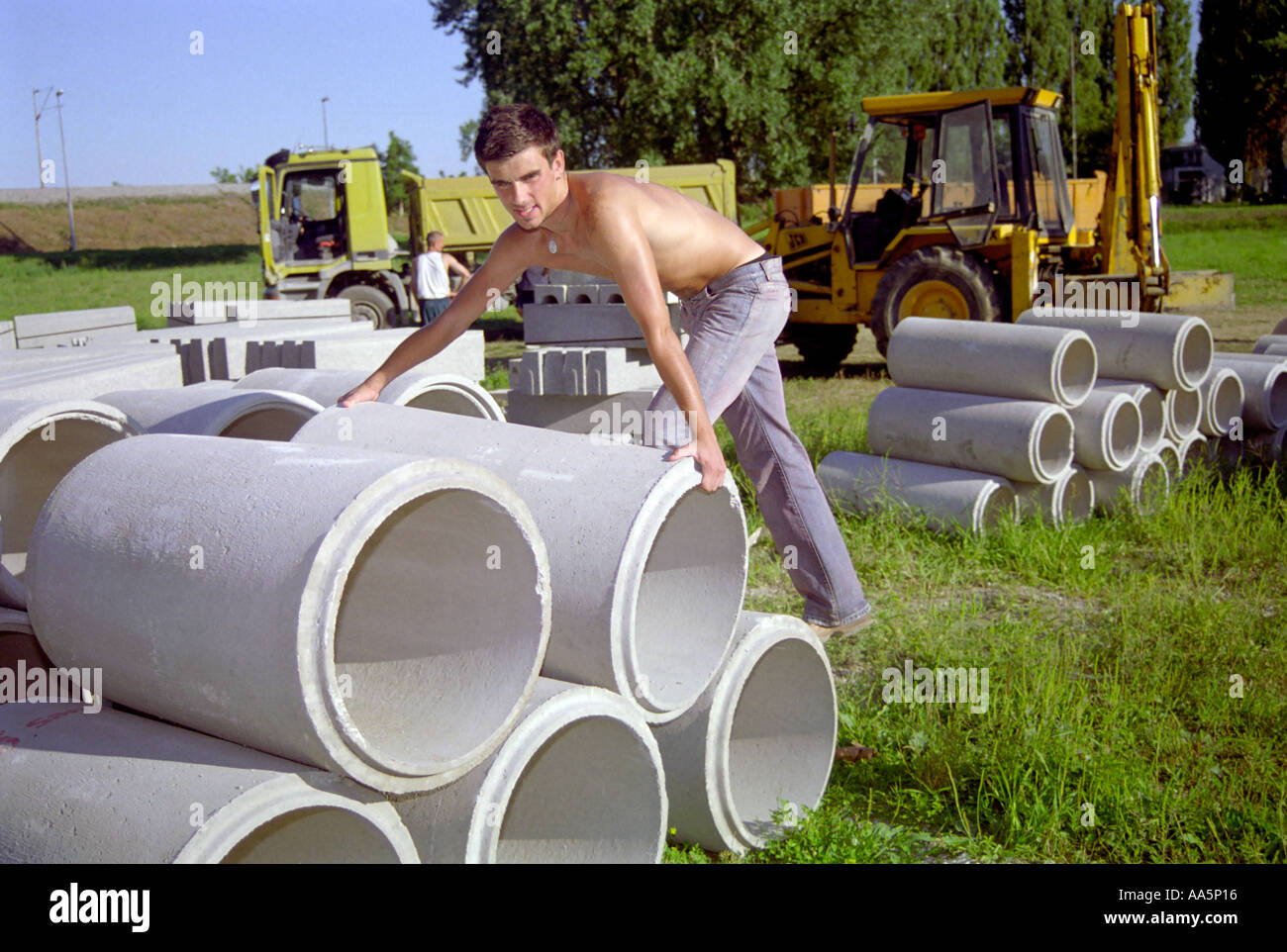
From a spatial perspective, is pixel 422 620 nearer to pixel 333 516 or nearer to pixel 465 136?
pixel 333 516

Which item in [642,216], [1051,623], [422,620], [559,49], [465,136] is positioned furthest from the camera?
[465,136]

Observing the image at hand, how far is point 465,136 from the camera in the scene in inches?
1284

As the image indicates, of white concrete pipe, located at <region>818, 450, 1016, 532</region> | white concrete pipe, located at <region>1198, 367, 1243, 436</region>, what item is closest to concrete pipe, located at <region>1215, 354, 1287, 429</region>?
white concrete pipe, located at <region>1198, 367, 1243, 436</region>

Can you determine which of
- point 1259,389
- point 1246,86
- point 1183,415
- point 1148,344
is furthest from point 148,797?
point 1246,86

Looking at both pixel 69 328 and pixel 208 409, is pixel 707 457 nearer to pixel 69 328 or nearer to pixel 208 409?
pixel 208 409

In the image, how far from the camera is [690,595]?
315 cm

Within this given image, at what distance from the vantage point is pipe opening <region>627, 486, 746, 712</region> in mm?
2912

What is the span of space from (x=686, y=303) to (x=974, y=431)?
114 inches

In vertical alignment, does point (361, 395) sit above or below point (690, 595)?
above

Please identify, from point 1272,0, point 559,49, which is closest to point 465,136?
point 559,49

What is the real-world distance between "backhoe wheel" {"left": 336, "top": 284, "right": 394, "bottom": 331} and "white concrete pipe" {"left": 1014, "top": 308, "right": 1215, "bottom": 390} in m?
12.0

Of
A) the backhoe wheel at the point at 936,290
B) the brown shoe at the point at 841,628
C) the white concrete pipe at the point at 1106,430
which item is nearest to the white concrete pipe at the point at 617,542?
the brown shoe at the point at 841,628

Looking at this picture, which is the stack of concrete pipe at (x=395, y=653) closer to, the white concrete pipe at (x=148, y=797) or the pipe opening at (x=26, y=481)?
the white concrete pipe at (x=148, y=797)

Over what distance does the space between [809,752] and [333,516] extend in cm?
185
